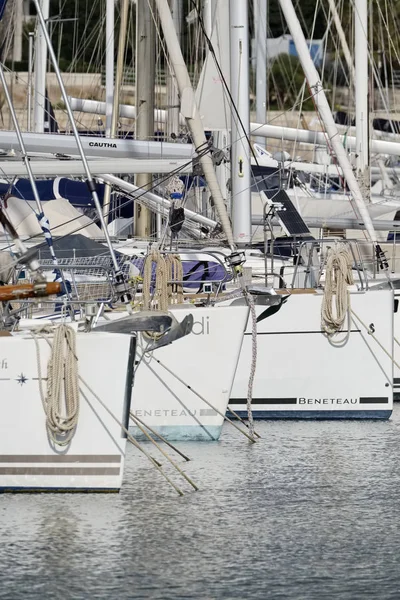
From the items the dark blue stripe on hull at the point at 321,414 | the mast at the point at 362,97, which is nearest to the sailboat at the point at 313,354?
the dark blue stripe on hull at the point at 321,414

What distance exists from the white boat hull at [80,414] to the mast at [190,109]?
4600 mm

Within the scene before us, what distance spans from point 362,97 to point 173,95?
3.58 meters

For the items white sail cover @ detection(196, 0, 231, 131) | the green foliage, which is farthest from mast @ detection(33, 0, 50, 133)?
the green foliage

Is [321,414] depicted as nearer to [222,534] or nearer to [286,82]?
[222,534]

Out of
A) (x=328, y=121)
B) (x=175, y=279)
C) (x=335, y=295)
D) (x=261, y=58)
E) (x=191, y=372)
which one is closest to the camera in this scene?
(x=191, y=372)

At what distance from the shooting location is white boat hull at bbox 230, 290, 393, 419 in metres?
15.3

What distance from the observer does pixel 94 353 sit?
10625mm

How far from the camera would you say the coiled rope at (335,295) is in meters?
15.1

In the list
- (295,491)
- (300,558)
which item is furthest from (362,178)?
(300,558)

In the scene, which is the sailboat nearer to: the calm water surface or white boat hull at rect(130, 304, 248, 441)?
white boat hull at rect(130, 304, 248, 441)

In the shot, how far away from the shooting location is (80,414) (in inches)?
419

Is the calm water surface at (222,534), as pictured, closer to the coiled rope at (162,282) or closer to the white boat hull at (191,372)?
the white boat hull at (191,372)

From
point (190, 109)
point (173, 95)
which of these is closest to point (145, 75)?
point (173, 95)

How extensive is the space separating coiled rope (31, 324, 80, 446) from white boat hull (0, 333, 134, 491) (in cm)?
7
